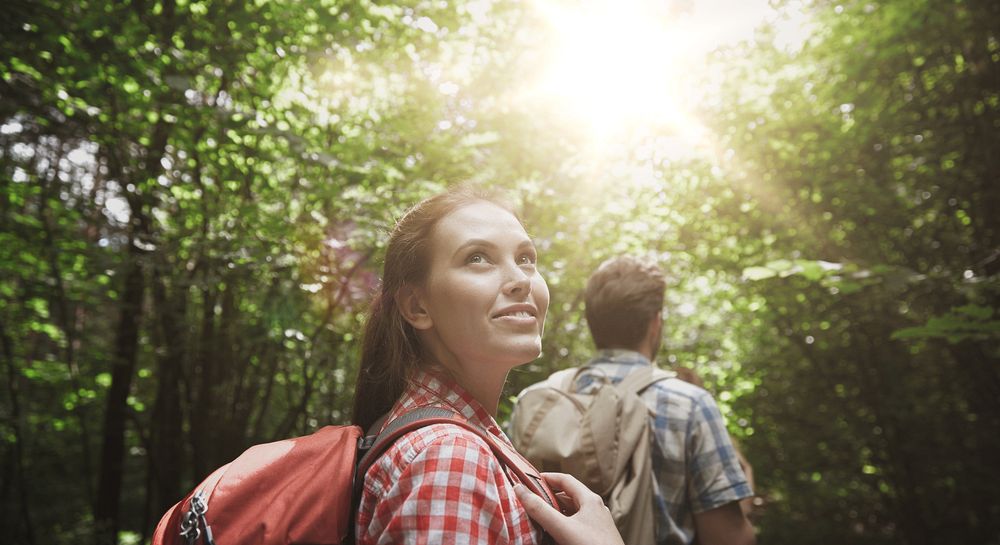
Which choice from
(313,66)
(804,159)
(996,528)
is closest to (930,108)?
(804,159)

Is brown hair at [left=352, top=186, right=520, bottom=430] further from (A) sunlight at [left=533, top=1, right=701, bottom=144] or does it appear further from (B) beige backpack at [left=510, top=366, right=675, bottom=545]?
(A) sunlight at [left=533, top=1, right=701, bottom=144]

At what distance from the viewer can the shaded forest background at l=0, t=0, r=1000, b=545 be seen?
3.22 meters

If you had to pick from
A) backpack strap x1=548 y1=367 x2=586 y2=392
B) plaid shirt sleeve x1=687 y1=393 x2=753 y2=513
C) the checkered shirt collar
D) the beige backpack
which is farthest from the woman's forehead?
plaid shirt sleeve x1=687 y1=393 x2=753 y2=513

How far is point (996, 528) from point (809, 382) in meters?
1.92

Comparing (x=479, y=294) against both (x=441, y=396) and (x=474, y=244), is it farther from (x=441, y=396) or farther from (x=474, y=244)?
(x=441, y=396)

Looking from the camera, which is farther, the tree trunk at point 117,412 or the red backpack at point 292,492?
the tree trunk at point 117,412

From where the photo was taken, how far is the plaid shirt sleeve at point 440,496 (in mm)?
888

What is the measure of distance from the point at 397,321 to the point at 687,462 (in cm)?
131

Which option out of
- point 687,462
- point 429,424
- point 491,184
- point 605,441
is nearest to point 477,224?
point 429,424

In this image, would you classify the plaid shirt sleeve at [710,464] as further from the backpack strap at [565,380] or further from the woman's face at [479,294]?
the woman's face at [479,294]

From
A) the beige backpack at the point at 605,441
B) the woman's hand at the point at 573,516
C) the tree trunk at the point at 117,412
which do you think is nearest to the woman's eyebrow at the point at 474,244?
the woman's hand at the point at 573,516

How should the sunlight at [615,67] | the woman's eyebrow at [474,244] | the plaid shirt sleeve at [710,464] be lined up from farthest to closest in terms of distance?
the sunlight at [615,67], the plaid shirt sleeve at [710,464], the woman's eyebrow at [474,244]

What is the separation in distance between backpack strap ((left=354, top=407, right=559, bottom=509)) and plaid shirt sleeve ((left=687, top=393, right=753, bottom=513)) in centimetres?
109

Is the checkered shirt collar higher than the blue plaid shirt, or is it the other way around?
the checkered shirt collar
